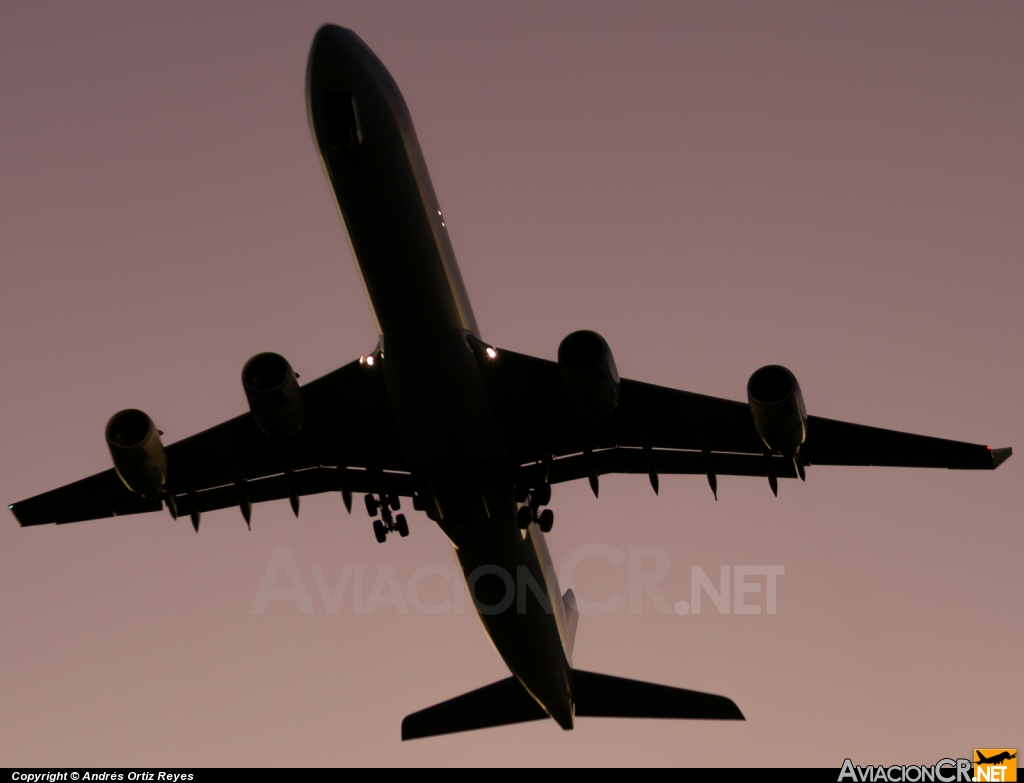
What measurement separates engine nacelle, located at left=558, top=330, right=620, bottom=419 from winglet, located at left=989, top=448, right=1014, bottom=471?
6932 millimetres

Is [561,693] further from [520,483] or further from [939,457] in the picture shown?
[939,457]

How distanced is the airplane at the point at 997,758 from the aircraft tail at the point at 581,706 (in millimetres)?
5704

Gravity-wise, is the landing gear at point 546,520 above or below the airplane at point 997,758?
above

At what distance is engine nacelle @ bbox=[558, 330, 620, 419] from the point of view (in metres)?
17.1

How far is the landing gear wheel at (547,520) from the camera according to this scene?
68.2 feet

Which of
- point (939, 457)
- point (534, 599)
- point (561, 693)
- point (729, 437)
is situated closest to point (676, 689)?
point (561, 693)

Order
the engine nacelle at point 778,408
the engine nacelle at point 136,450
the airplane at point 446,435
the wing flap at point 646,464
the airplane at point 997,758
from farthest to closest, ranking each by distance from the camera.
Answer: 1. the wing flap at point 646,464
2. the airplane at point 997,758
3. the engine nacelle at point 136,450
4. the airplane at point 446,435
5. the engine nacelle at point 778,408

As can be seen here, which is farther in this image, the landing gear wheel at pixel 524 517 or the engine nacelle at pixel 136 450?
the landing gear wheel at pixel 524 517

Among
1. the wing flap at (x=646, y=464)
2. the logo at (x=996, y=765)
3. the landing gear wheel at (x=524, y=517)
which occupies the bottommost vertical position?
the logo at (x=996, y=765)

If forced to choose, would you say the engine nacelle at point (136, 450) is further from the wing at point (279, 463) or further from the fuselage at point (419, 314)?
the fuselage at point (419, 314)

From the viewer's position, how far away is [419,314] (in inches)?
694

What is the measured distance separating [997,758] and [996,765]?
1.33ft

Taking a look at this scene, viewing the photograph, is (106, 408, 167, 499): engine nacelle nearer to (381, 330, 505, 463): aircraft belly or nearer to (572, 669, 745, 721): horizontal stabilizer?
(381, 330, 505, 463): aircraft belly

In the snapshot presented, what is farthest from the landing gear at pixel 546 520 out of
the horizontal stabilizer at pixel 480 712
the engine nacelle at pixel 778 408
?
the horizontal stabilizer at pixel 480 712
